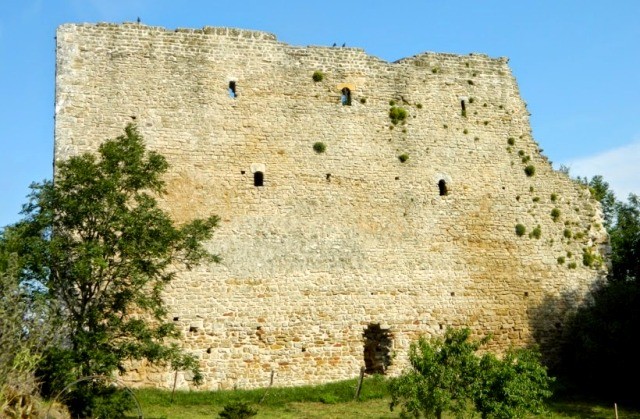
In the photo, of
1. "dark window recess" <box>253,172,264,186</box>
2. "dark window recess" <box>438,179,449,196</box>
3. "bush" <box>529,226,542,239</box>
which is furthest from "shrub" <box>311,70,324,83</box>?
"bush" <box>529,226,542,239</box>

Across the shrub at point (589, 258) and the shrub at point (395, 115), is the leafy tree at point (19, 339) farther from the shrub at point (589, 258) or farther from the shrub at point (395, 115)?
the shrub at point (589, 258)

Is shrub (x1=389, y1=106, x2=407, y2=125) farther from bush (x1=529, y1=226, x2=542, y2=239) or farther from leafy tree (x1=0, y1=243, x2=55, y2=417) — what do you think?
leafy tree (x1=0, y1=243, x2=55, y2=417)

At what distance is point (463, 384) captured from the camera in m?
14.8

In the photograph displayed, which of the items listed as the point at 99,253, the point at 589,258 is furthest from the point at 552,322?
the point at 99,253

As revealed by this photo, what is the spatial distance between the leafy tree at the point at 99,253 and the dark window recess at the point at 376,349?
604 cm

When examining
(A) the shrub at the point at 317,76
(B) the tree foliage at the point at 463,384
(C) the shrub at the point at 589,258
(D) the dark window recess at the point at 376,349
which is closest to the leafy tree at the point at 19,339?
(B) the tree foliage at the point at 463,384

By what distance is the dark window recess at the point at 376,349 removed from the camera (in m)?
19.7

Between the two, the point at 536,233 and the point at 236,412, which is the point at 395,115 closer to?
the point at 536,233

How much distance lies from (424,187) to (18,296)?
1141cm

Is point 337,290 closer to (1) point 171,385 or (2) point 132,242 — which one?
(1) point 171,385

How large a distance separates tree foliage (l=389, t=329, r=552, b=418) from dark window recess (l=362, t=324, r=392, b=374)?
464 cm

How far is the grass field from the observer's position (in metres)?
16.6

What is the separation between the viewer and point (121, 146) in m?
15.7

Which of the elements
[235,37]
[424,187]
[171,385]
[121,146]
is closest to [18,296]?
[121,146]
